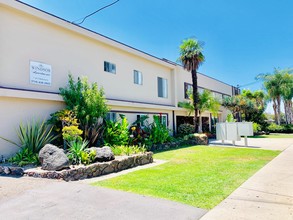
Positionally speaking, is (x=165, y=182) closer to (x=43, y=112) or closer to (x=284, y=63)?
(x=43, y=112)

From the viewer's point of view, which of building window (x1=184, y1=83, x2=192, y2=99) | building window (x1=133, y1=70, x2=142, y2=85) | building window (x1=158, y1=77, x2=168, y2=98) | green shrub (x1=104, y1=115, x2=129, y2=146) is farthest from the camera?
building window (x1=184, y1=83, x2=192, y2=99)

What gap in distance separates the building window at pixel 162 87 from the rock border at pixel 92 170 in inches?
397

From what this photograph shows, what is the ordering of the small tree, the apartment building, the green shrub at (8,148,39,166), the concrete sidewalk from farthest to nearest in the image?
the small tree < the apartment building < the green shrub at (8,148,39,166) < the concrete sidewalk

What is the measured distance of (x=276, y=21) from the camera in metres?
20.1

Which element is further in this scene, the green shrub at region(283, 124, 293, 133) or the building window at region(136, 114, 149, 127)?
the green shrub at region(283, 124, 293, 133)

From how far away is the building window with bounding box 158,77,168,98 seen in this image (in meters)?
20.2

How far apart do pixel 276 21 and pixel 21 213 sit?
2249 cm

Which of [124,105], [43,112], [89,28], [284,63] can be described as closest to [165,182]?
[43,112]

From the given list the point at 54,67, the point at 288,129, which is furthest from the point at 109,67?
the point at 288,129

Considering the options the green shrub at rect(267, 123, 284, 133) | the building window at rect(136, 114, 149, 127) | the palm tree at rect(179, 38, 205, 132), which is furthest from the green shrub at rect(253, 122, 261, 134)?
the building window at rect(136, 114, 149, 127)

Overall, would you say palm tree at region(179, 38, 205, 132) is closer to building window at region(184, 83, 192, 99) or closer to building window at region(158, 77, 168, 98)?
building window at region(158, 77, 168, 98)

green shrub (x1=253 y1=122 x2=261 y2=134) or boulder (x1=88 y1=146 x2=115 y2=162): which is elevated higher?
green shrub (x1=253 y1=122 x2=261 y2=134)

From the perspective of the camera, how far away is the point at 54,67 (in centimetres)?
1194

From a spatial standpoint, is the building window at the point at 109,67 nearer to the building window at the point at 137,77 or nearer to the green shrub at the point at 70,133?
the building window at the point at 137,77
